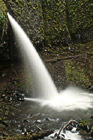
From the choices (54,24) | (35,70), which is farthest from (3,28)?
(54,24)

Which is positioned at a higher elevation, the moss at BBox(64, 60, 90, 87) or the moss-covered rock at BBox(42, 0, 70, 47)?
the moss-covered rock at BBox(42, 0, 70, 47)

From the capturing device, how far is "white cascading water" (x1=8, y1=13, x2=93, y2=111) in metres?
7.91

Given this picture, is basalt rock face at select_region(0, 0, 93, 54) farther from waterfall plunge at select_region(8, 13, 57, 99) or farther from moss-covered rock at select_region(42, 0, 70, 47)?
waterfall plunge at select_region(8, 13, 57, 99)

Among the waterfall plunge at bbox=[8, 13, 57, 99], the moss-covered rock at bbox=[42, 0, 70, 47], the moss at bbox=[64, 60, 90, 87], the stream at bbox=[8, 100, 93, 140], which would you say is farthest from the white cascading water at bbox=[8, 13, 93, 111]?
the moss-covered rock at bbox=[42, 0, 70, 47]

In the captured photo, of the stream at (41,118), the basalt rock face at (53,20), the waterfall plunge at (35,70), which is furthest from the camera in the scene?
the basalt rock face at (53,20)

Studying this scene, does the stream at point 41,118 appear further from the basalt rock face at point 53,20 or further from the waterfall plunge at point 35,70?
the basalt rock face at point 53,20

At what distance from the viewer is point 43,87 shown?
9.20 metres

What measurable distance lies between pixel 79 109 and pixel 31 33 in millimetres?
6437

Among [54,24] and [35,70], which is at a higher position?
[54,24]

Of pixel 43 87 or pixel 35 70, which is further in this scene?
pixel 35 70

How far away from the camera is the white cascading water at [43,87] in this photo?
25.9 ft

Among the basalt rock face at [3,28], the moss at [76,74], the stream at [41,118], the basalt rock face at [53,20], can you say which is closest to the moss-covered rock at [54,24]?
the basalt rock face at [53,20]

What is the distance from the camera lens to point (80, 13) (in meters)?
13.8

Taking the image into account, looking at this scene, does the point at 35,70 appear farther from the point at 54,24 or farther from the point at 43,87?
the point at 54,24
